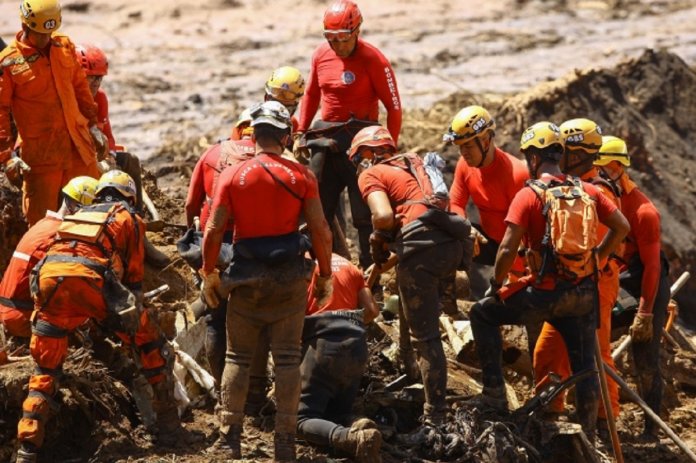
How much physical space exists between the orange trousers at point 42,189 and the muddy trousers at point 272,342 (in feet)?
9.89

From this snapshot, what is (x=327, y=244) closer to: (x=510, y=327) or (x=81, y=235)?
(x=81, y=235)

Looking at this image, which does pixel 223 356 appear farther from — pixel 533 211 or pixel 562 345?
pixel 562 345

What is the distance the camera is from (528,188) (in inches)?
432

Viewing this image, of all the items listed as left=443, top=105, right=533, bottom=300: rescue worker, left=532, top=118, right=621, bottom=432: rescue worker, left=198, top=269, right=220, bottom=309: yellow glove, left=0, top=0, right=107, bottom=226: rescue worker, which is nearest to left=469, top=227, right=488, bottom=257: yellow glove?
left=443, top=105, right=533, bottom=300: rescue worker

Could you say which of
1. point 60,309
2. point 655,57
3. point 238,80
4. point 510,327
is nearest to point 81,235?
point 60,309

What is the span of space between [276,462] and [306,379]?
822 millimetres

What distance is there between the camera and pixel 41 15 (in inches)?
471

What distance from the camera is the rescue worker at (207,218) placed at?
11.1 m

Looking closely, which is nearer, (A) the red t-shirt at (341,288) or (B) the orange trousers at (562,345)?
(A) the red t-shirt at (341,288)

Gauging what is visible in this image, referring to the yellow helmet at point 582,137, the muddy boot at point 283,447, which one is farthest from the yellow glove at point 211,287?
the yellow helmet at point 582,137

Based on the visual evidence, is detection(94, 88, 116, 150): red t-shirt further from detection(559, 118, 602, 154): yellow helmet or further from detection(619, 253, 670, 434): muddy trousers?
detection(619, 253, 670, 434): muddy trousers

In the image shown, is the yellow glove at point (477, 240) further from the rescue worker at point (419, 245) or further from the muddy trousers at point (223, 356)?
the muddy trousers at point (223, 356)

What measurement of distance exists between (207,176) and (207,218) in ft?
1.34

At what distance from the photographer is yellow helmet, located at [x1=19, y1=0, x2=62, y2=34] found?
11938mm
